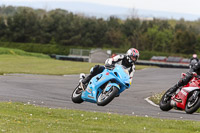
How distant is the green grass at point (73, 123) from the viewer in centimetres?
1014

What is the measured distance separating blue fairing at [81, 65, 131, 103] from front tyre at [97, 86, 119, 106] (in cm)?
13

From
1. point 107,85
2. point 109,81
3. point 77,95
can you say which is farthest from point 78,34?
point 107,85

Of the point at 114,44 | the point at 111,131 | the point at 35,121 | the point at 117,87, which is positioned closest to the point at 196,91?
the point at 117,87

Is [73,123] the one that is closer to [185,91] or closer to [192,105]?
[192,105]

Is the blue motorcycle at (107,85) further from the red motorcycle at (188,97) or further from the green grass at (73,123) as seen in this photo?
the red motorcycle at (188,97)

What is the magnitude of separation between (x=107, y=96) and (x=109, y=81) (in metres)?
0.60

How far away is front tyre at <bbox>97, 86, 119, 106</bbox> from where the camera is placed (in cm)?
1404

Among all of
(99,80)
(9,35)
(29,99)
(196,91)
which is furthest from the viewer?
(9,35)

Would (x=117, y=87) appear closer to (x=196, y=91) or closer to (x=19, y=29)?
(x=196, y=91)

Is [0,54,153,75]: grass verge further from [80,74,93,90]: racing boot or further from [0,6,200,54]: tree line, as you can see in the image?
[0,6,200,54]: tree line

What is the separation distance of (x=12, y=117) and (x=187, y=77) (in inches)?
250

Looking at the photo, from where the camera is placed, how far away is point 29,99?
17469 mm

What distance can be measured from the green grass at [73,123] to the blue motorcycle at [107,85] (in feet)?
3.67

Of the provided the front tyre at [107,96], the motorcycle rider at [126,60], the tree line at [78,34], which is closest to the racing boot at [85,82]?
the motorcycle rider at [126,60]
